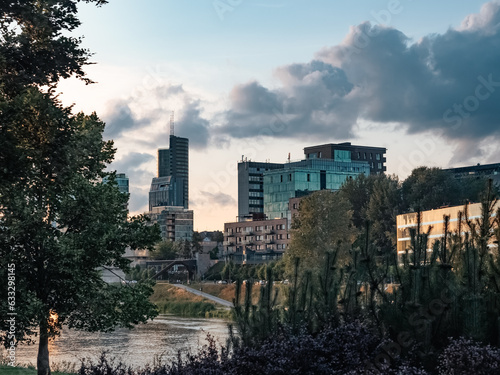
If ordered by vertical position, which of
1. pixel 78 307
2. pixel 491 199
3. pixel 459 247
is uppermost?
pixel 491 199

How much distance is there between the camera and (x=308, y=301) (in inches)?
631

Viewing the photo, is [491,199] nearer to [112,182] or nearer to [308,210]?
[112,182]

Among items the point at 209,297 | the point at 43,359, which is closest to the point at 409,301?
the point at 43,359

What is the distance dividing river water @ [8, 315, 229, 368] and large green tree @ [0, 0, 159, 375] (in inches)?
506

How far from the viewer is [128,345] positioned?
5434 centimetres

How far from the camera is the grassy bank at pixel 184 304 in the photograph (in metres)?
107

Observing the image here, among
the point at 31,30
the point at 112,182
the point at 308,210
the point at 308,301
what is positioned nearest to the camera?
the point at 308,301

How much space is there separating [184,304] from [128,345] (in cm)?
6492

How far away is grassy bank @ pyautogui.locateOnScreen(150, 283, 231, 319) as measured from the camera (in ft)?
352

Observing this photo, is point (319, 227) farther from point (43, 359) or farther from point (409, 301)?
point (409, 301)

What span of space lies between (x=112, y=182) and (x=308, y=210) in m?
74.2

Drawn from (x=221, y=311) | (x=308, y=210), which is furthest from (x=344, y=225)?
(x=221, y=311)

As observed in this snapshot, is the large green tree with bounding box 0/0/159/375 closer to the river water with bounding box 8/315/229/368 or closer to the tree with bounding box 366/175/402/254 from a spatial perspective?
the river water with bounding box 8/315/229/368
